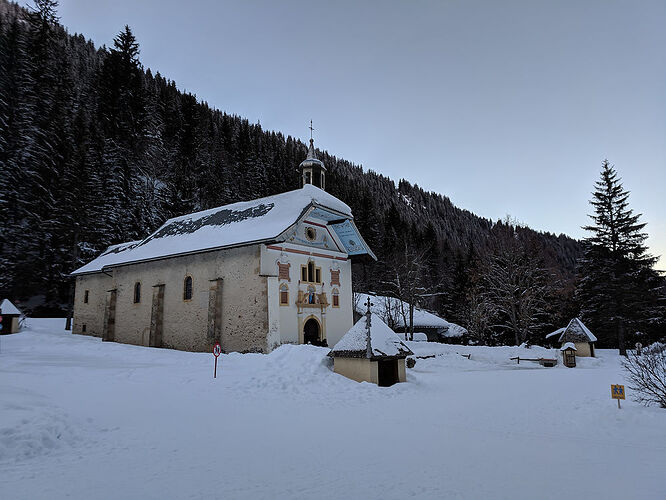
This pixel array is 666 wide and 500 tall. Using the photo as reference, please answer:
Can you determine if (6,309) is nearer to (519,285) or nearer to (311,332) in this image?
(311,332)

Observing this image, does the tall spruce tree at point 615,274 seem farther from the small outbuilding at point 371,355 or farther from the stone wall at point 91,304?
the stone wall at point 91,304

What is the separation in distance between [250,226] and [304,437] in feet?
54.2

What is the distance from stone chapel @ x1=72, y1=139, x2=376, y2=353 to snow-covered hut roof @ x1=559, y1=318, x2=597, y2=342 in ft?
56.4

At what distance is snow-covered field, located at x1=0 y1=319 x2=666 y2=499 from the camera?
564 centimetres

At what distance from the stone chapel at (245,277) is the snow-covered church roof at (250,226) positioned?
0.09 meters

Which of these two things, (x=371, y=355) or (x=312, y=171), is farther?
(x=312, y=171)

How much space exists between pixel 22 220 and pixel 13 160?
743 centimetres

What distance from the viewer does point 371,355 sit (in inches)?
609

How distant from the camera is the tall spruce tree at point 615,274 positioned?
34000mm

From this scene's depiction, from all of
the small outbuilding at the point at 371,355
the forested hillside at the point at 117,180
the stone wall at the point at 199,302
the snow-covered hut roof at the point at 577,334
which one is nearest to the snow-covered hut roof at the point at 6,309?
the stone wall at the point at 199,302

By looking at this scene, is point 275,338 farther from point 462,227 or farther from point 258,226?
point 462,227

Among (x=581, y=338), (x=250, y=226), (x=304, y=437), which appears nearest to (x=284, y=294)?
(x=250, y=226)

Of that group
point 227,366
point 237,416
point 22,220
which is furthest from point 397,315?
point 22,220

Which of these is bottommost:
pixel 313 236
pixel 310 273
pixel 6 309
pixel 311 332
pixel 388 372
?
pixel 388 372
